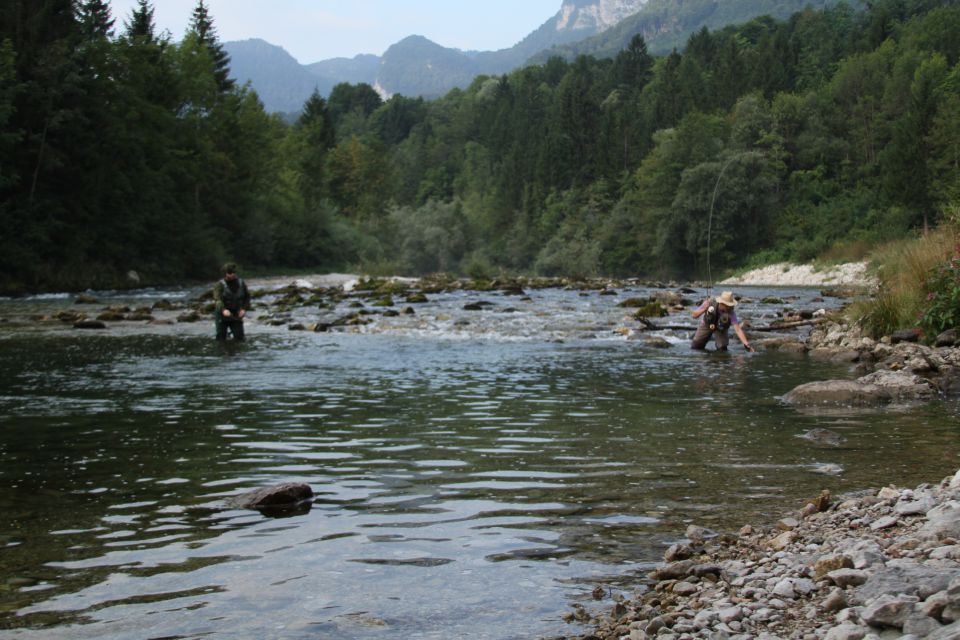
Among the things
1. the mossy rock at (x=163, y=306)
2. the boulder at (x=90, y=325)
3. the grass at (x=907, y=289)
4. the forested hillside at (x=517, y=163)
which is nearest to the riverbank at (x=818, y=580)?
the grass at (x=907, y=289)

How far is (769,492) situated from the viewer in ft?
23.6

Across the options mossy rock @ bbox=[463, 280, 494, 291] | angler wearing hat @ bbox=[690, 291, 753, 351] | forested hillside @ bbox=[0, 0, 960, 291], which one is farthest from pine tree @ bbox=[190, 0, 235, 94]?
angler wearing hat @ bbox=[690, 291, 753, 351]

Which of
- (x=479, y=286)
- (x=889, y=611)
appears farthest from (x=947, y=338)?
(x=479, y=286)

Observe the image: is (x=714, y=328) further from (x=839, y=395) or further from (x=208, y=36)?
(x=208, y=36)

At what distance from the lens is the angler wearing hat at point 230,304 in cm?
2041

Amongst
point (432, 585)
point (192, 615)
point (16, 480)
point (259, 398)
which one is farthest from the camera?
point (259, 398)

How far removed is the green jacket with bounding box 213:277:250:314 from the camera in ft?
66.9

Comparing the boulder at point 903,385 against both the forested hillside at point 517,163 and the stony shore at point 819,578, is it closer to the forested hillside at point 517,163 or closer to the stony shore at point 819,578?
the forested hillside at point 517,163

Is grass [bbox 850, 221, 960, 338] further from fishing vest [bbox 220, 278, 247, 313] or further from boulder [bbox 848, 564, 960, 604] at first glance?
fishing vest [bbox 220, 278, 247, 313]

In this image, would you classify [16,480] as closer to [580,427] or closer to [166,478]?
[166,478]

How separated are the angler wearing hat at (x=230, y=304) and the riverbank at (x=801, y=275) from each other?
43434mm

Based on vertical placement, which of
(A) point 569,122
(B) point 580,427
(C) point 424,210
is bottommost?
(B) point 580,427

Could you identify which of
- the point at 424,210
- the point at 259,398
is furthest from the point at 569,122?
the point at 259,398

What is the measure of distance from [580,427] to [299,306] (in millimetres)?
25007
